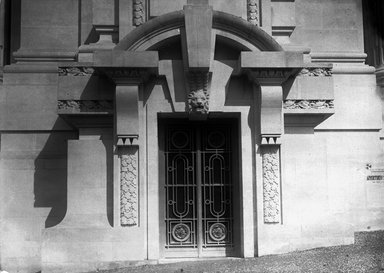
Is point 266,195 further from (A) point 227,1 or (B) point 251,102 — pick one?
(A) point 227,1

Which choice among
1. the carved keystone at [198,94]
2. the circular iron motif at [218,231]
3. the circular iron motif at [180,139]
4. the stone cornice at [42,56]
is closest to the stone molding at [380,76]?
the carved keystone at [198,94]

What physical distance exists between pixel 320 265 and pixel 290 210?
1.68 metres

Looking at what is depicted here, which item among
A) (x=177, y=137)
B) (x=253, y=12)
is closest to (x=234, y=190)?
(x=177, y=137)

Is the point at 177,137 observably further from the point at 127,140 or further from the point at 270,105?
the point at 270,105

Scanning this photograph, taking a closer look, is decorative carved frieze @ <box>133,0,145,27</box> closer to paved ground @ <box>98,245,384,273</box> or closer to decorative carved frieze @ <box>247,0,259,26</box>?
decorative carved frieze @ <box>247,0,259,26</box>

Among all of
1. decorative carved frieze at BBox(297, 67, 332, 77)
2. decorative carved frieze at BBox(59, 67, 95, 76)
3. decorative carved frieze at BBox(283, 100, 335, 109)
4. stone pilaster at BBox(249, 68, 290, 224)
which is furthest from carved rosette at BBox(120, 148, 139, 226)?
decorative carved frieze at BBox(297, 67, 332, 77)

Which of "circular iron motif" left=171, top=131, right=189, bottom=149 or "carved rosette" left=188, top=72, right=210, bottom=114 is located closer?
"carved rosette" left=188, top=72, right=210, bottom=114

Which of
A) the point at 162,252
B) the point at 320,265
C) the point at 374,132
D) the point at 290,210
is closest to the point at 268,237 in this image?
the point at 290,210

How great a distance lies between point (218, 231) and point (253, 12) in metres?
5.28

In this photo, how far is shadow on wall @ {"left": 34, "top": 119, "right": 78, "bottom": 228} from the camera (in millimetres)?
12078

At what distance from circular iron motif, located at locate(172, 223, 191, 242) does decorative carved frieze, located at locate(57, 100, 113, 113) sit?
310cm

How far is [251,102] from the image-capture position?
1127 cm

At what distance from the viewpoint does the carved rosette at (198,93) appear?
1088 centimetres

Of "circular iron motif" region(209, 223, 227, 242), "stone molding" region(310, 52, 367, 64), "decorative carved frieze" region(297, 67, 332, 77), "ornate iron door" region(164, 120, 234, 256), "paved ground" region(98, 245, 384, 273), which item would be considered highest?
"stone molding" region(310, 52, 367, 64)
